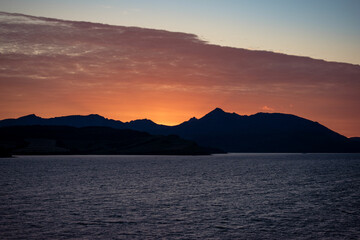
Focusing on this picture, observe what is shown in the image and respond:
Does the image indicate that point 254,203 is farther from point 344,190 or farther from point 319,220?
point 344,190

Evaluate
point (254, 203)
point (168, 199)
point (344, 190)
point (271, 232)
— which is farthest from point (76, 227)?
point (344, 190)

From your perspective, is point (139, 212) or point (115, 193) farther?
point (115, 193)

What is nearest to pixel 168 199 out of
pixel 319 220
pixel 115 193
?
pixel 115 193

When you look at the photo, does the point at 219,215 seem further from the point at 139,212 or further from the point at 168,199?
the point at 168,199

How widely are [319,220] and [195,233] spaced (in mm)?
18200

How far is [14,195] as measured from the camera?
247 feet

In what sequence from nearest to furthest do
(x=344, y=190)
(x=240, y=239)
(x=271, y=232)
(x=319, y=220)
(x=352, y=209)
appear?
(x=240, y=239) → (x=271, y=232) → (x=319, y=220) → (x=352, y=209) → (x=344, y=190)

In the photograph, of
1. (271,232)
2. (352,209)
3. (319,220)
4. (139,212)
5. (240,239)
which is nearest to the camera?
(240,239)

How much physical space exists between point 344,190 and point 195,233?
2326 inches

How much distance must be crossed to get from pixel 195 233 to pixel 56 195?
40.4 m

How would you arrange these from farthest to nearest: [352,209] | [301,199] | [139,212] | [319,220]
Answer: [301,199]
[352,209]
[139,212]
[319,220]

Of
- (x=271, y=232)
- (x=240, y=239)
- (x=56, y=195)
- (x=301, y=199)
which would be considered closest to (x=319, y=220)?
(x=271, y=232)

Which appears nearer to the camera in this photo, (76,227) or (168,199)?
(76,227)

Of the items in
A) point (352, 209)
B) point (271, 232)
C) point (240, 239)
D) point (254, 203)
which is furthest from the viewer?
point (254, 203)
